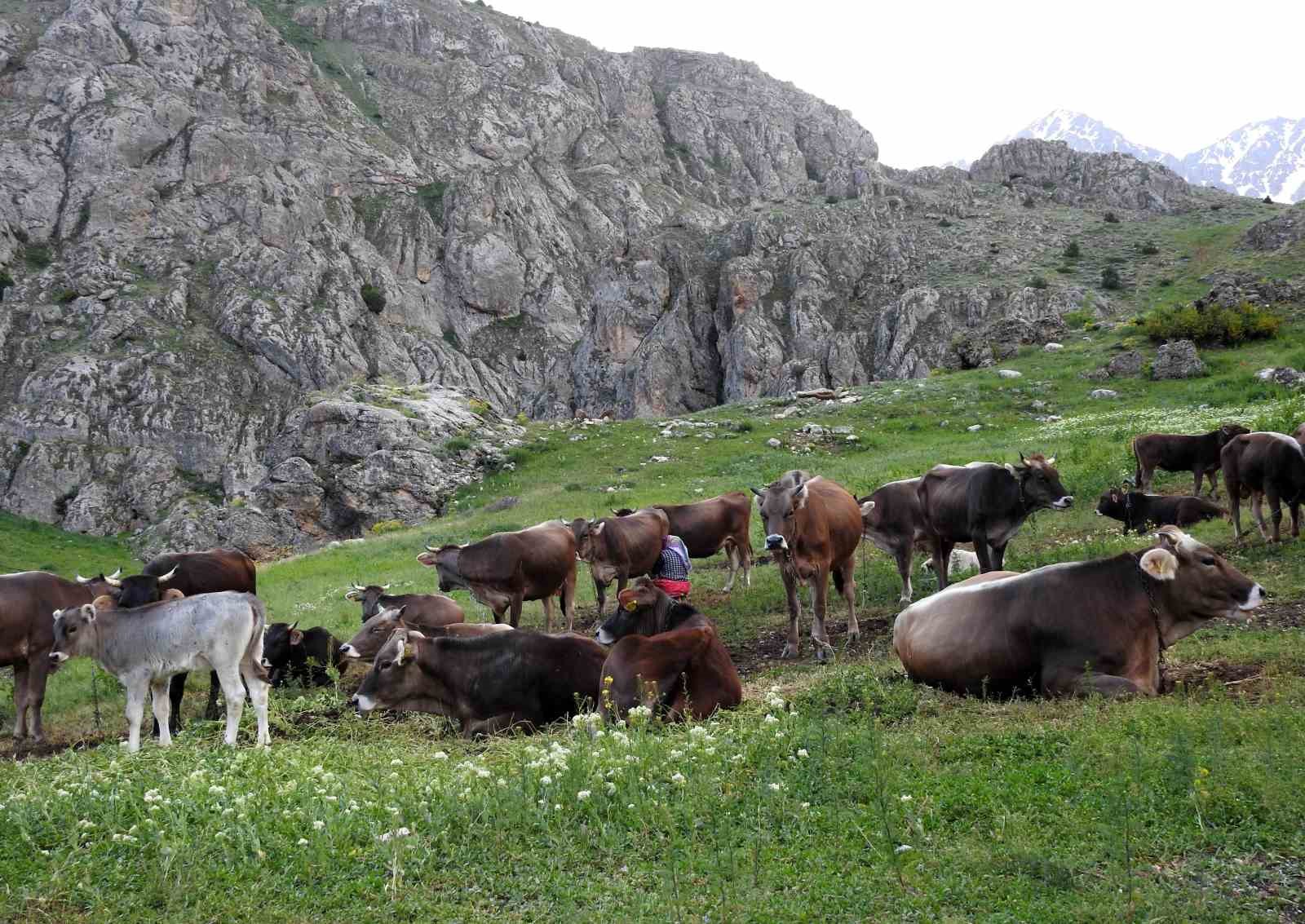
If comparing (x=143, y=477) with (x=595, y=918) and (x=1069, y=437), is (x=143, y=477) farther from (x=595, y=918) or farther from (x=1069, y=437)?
(x=595, y=918)

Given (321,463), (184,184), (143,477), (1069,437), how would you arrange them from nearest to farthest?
(1069,437) < (321,463) < (143,477) < (184,184)

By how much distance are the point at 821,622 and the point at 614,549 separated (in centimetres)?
528

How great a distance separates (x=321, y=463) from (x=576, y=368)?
43028 millimetres

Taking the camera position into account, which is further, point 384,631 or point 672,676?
point 384,631

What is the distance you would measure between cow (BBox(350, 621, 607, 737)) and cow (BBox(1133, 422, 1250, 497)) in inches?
539

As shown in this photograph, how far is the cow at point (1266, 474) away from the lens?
14008 millimetres

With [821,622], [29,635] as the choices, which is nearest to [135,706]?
[29,635]

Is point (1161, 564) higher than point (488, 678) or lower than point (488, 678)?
higher

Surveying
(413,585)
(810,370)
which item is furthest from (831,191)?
(413,585)

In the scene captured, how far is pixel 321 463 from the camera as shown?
3859cm

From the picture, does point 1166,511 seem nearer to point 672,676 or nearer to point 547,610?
point 547,610

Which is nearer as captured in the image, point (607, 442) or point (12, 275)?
point (607, 442)

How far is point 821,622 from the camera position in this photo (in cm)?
1266

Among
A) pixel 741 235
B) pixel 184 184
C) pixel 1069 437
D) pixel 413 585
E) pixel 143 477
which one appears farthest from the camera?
pixel 184 184
